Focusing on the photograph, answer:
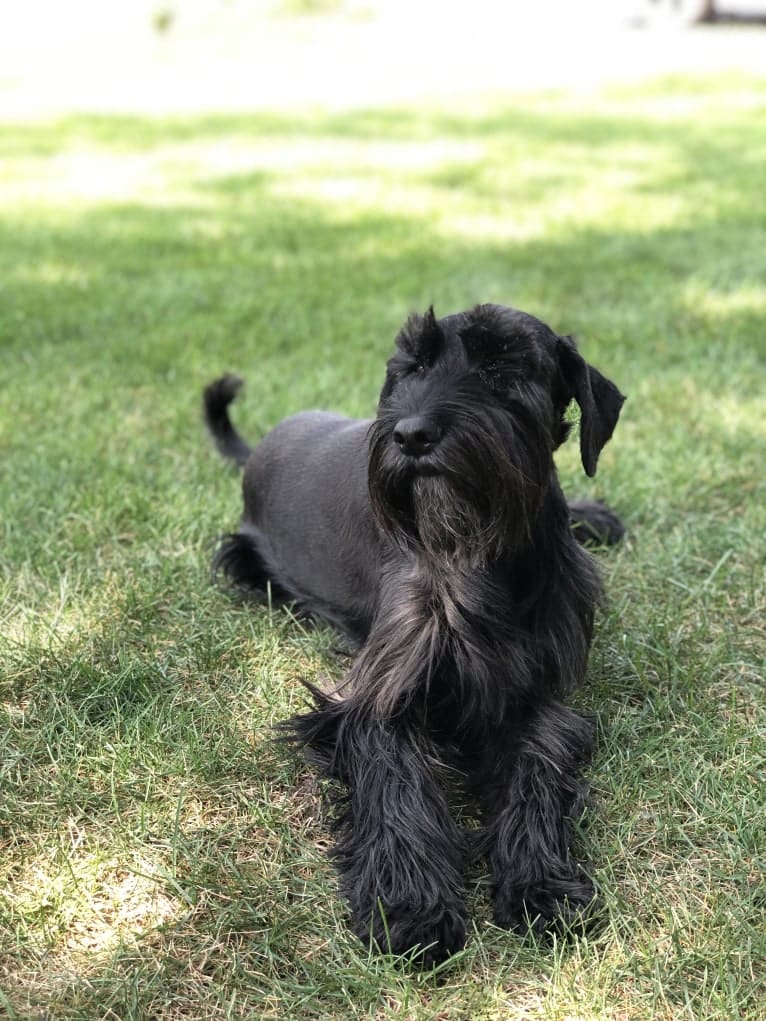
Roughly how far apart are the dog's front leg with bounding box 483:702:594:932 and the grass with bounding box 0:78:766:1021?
0.23 ft

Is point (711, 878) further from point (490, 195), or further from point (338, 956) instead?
point (490, 195)

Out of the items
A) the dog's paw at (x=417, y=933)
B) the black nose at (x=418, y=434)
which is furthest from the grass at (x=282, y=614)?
the black nose at (x=418, y=434)

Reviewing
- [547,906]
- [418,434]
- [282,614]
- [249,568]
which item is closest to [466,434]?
[418,434]

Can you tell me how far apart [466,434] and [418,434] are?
0.11 metres

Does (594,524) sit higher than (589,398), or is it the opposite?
(589,398)

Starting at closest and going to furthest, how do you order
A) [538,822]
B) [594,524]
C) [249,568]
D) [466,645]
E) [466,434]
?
[466,434]
[538,822]
[466,645]
[249,568]
[594,524]

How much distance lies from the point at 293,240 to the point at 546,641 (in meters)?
5.67

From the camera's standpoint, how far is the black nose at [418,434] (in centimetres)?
251

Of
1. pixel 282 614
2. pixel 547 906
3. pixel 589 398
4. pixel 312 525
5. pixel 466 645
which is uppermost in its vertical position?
pixel 589 398

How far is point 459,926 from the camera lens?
2406 mm

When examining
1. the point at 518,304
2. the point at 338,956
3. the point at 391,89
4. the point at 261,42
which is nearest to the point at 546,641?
the point at 338,956

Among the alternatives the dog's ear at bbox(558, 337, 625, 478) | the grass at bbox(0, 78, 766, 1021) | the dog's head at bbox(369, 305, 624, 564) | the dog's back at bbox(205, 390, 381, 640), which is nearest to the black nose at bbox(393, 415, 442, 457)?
the dog's head at bbox(369, 305, 624, 564)

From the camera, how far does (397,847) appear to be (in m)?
2.56

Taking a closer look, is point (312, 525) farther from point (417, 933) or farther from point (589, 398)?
point (417, 933)
